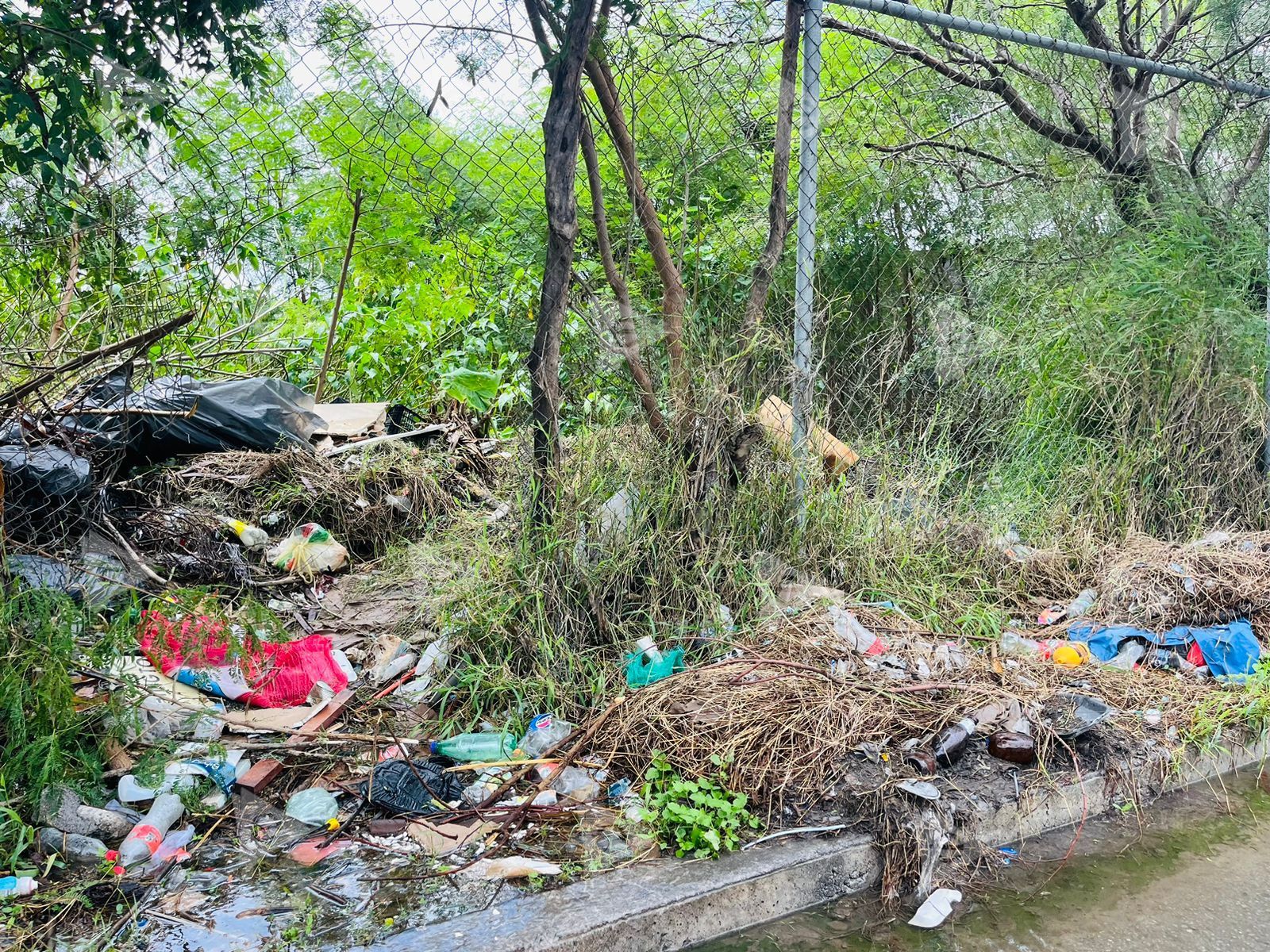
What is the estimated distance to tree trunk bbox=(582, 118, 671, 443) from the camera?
124 inches

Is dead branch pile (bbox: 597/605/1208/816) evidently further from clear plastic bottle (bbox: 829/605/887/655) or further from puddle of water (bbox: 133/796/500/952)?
puddle of water (bbox: 133/796/500/952)

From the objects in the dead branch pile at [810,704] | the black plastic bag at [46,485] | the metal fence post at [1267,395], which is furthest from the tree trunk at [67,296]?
the metal fence post at [1267,395]

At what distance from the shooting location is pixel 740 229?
422cm

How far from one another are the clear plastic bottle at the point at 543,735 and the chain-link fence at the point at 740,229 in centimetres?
113

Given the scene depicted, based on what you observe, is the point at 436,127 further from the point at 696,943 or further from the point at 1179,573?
the point at 1179,573

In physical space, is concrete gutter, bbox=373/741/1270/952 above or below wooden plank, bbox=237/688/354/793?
above

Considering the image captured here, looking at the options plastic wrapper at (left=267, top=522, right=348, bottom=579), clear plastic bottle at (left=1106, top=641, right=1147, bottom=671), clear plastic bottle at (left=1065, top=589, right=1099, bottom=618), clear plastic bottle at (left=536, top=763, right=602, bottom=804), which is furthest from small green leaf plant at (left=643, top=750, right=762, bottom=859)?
plastic wrapper at (left=267, top=522, right=348, bottom=579)

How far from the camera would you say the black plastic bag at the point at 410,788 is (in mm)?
2301

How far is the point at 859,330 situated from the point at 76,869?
354 cm

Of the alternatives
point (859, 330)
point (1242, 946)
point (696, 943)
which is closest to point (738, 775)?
point (696, 943)

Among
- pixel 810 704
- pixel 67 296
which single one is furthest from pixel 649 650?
pixel 67 296

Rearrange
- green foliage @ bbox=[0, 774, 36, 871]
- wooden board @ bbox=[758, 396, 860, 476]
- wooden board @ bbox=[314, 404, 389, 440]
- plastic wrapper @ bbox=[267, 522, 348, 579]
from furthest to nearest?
wooden board @ bbox=[314, 404, 389, 440] < plastic wrapper @ bbox=[267, 522, 348, 579] < wooden board @ bbox=[758, 396, 860, 476] < green foliage @ bbox=[0, 774, 36, 871]

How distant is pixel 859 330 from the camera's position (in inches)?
170

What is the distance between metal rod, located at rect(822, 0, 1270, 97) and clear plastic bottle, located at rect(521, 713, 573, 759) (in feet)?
9.04
